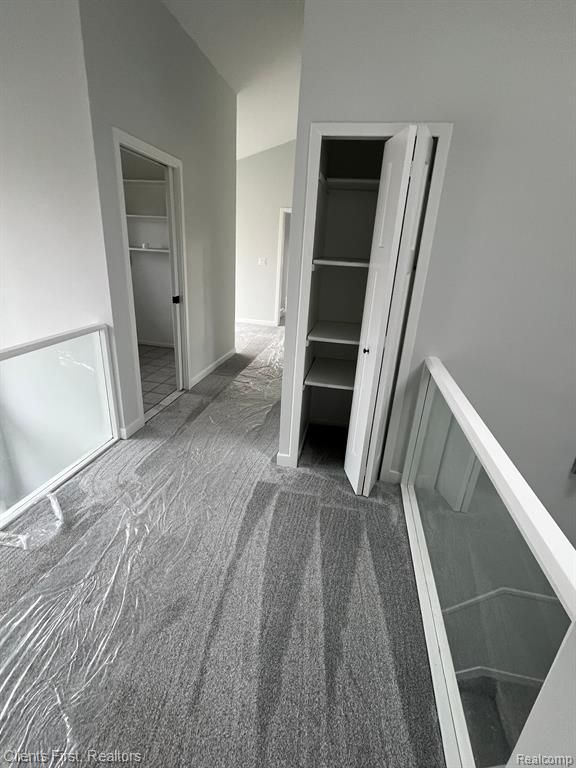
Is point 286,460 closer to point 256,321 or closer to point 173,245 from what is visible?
point 173,245

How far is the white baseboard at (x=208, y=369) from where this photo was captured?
393 centimetres

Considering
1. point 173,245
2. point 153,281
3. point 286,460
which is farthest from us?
point 153,281

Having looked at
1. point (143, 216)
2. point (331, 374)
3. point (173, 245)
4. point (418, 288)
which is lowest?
point (331, 374)

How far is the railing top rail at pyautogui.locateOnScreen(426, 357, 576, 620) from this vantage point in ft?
2.32

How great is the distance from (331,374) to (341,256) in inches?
34.4

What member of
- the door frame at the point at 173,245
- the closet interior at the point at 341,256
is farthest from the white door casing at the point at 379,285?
the door frame at the point at 173,245

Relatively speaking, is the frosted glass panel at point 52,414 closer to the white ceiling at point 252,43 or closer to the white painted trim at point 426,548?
the white painted trim at point 426,548

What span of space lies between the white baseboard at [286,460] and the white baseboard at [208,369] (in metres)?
1.69

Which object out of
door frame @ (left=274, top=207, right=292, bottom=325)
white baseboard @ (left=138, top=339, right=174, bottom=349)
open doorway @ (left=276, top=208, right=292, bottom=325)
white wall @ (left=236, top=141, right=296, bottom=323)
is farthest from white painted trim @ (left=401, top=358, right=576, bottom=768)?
white wall @ (left=236, top=141, right=296, bottom=323)

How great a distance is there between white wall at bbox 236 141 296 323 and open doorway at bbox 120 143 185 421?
6.99 ft

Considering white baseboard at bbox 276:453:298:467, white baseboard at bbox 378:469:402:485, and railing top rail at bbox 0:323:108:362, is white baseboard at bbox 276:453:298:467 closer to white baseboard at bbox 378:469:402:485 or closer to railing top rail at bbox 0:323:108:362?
white baseboard at bbox 378:469:402:485

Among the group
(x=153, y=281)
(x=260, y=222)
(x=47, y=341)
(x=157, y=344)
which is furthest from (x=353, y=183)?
→ (x=260, y=222)

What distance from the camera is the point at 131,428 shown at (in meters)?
2.86

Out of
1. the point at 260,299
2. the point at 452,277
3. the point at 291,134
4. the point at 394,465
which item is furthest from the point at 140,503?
the point at 291,134
